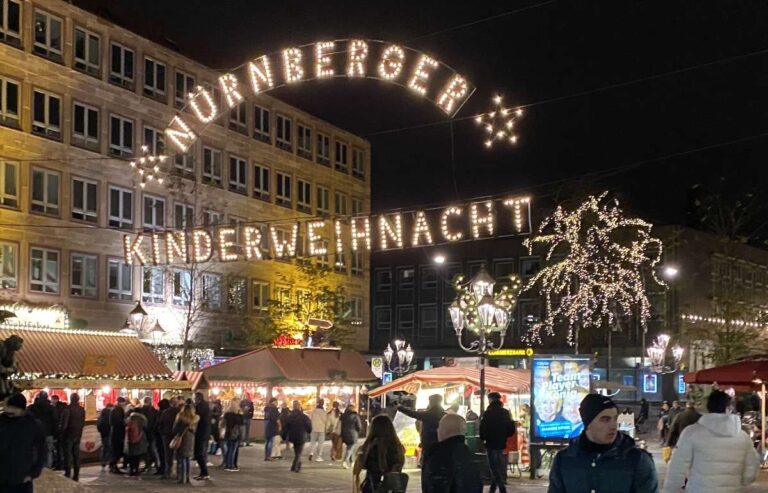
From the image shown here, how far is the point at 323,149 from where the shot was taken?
59.4 meters

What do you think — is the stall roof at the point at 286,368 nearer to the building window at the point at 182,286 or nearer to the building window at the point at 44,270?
the building window at the point at 44,270

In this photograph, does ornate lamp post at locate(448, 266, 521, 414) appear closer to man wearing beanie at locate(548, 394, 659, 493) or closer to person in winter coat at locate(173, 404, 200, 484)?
person in winter coat at locate(173, 404, 200, 484)

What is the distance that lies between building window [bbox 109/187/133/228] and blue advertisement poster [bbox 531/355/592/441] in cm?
2696

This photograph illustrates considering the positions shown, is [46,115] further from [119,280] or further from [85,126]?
[119,280]

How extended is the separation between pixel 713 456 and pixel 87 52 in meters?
38.7

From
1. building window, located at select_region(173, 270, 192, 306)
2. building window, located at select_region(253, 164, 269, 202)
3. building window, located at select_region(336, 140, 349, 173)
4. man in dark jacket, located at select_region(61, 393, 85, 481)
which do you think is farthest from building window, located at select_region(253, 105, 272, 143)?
man in dark jacket, located at select_region(61, 393, 85, 481)

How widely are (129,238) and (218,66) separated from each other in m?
25.1

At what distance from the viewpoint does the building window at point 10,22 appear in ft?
126

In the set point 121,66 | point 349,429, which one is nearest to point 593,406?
point 349,429

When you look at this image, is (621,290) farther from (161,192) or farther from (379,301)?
(379,301)

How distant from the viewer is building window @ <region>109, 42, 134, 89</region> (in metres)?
43.7

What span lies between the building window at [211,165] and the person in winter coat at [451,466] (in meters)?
41.6

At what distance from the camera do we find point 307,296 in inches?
2005

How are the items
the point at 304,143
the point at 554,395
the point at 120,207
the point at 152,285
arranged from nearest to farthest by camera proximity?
the point at 554,395
the point at 120,207
the point at 152,285
the point at 304,143
